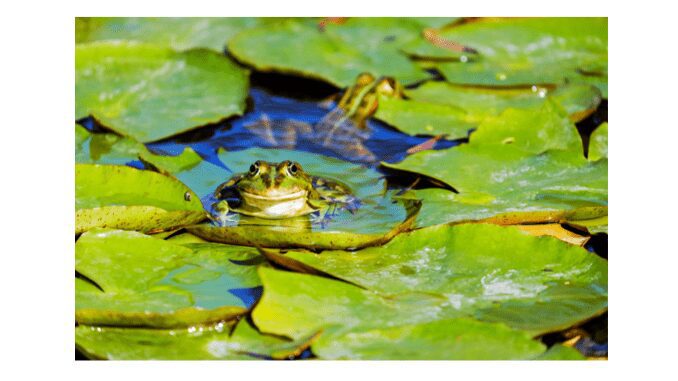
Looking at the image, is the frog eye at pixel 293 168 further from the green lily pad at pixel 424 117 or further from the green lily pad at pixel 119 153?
the green lily pad at pixel 424 117

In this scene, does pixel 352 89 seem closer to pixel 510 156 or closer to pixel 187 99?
pixel 187 99

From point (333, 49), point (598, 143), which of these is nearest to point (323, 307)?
point (598, 143)

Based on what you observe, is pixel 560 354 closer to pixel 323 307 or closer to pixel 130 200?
pixel 323 307

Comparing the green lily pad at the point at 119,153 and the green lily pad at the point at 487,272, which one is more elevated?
the green lily pad at the point at 487,272

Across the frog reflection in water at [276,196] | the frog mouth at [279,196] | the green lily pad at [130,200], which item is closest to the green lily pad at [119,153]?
the green lily pad at [130,200]

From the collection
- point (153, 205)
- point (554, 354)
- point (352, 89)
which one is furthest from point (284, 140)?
point (554, 354)

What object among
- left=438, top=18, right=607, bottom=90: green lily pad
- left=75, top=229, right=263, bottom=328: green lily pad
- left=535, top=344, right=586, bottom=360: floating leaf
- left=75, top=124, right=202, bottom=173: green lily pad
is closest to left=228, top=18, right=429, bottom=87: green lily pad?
left=438, top=18, right=607, bottom=90: green lily pad
